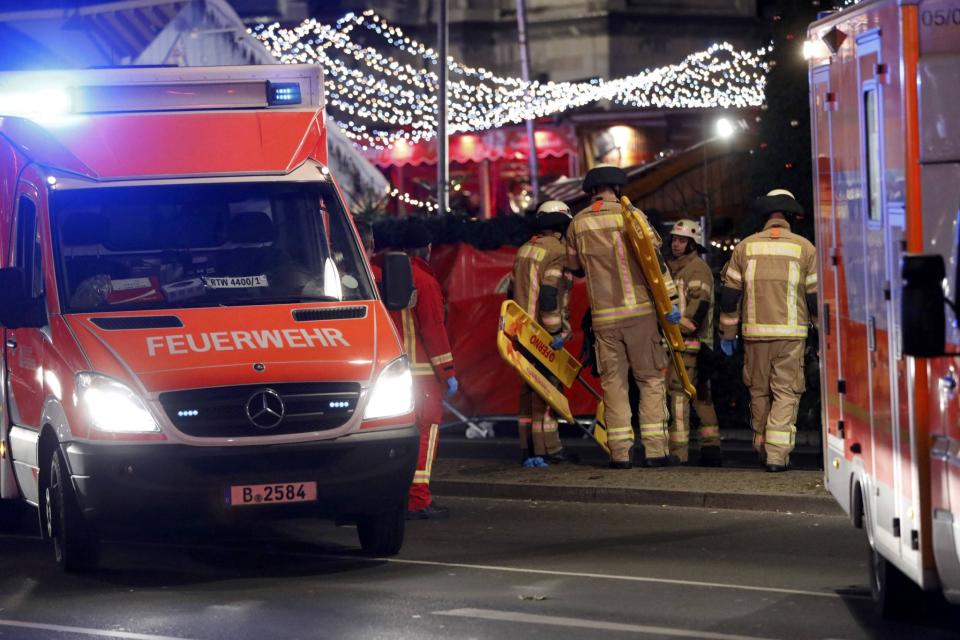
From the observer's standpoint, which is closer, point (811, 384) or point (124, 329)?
point (124, 329)

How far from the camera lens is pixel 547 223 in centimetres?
1380

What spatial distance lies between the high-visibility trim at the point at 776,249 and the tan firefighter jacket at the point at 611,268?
619mm

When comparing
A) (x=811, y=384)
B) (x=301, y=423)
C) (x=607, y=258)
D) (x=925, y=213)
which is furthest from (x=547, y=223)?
(x=925, y=213)

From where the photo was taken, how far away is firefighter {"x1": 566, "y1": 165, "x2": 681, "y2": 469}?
1302cm

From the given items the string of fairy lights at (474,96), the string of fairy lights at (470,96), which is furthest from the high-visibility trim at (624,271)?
the string of fairy lights at (474,96)

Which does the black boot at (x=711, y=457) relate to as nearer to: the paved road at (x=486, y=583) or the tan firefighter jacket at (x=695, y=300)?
the tan firefighter jacket at (x=695, y=300)

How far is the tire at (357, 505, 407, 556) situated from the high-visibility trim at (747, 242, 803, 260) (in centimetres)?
390

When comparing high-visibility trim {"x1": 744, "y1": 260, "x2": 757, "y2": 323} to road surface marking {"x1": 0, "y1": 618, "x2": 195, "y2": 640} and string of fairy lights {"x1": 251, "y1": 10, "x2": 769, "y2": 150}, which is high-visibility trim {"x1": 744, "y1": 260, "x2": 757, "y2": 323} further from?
string of fairy lights {"x1": 251, "y1": 10, "x2": 769, "y2": 150}

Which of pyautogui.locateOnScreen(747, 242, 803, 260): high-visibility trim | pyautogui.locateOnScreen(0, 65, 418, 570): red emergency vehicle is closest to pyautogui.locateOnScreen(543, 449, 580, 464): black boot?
pyautogui.locateOnScreen(747, 242, 803, 260): high-visibility trim

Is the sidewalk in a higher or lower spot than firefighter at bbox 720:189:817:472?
lower

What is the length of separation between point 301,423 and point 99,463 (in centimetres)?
98

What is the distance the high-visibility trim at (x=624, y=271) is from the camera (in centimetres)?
1299

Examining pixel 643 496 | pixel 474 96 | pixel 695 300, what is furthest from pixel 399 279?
pixel 474 96

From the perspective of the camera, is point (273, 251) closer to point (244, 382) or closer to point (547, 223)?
point (244, 382)
